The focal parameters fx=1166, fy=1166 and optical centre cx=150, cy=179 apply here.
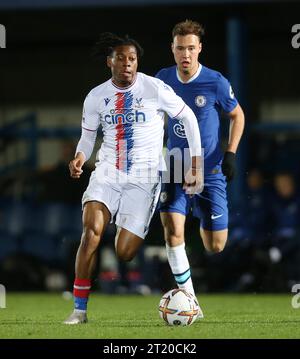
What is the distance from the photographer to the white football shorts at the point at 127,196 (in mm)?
8867

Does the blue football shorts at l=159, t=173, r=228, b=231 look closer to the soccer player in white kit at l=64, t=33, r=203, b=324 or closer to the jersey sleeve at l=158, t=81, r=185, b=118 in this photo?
the soccer player in white kit at l=64, t=33, r=203, b=324

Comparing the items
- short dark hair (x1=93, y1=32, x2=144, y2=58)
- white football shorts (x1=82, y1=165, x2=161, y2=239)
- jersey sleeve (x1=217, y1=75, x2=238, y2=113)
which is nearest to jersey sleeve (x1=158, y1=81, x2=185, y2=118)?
short dark hair (x1=93, y1=32, x2=144, y2=58)

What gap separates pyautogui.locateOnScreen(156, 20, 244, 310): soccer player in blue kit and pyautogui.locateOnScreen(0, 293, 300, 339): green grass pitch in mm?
662

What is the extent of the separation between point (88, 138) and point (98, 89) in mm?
388

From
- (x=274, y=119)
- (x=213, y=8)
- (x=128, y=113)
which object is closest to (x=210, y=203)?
(x=128, y=113)

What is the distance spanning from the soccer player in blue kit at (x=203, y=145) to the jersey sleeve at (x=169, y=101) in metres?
0.44

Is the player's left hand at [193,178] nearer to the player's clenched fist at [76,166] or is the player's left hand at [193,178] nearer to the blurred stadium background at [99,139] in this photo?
the player's clenched fist at [76,166]

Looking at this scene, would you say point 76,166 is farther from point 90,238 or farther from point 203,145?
point 203,145

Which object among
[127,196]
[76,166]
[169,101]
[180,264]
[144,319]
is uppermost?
[169,101]

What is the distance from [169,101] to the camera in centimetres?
905

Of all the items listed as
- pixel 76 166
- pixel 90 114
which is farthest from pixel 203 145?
pixel 76 166

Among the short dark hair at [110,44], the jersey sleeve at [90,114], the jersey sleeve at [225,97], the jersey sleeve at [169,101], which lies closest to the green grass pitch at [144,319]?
the jersey sleeve at [90,114]

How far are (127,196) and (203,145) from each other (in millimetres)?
965
